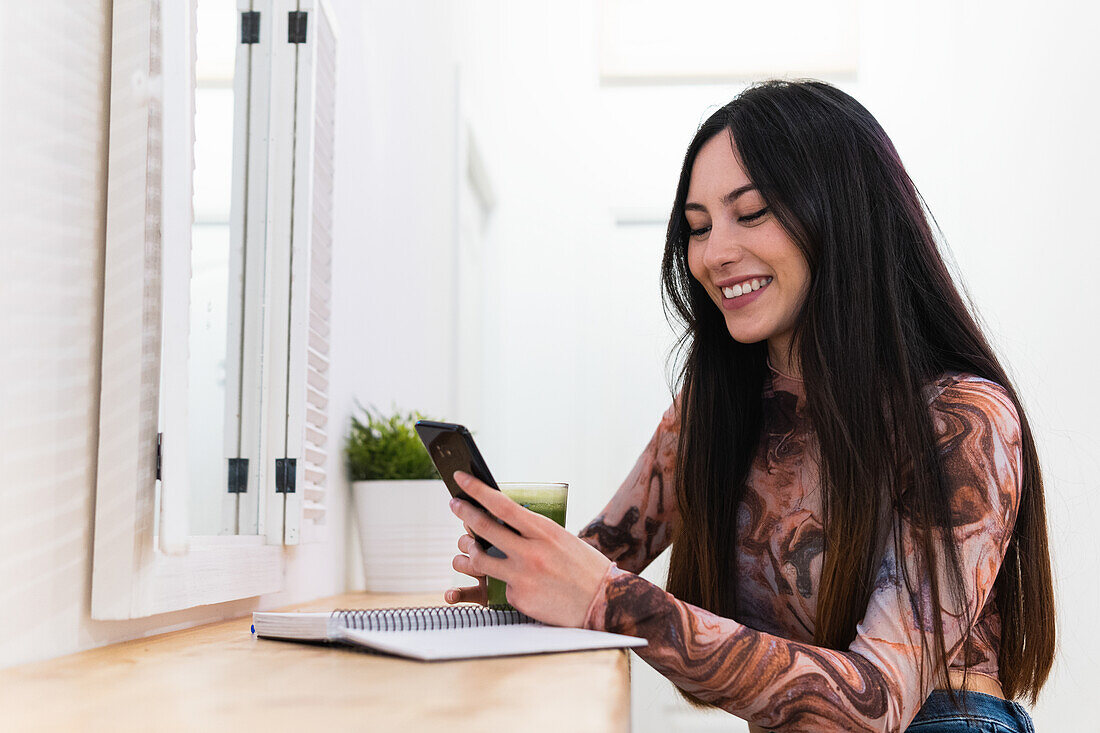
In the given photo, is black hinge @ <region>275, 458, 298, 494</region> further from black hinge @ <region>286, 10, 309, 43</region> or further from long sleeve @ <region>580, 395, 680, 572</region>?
black hinge @ <region>286, 10, 309, 43</region>

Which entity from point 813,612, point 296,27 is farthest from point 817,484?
point 296,27

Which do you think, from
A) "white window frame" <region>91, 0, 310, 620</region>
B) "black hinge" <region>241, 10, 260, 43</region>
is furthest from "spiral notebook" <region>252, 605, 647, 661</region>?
"black hinge" <region>241, 10, 260, 43</region>

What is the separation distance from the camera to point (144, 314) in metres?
0.81

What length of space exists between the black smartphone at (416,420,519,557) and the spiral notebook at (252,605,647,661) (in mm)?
69

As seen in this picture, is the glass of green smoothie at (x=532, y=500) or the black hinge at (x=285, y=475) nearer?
the glass of green smoothie at (x=532, y=500)

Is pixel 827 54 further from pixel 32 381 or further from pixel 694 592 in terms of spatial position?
pixel 32 381

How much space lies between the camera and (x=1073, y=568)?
3041 mm

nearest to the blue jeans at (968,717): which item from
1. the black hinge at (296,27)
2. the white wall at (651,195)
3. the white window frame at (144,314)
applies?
the white window frame at (144,314)

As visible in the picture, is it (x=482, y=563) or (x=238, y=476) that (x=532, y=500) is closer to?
(x=482, y=563)

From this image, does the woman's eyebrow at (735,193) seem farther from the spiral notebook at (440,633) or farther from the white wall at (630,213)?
the white wall at (630,213)

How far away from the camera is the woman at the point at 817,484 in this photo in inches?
32.0

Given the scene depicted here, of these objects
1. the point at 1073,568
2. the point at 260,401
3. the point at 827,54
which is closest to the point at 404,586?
the point at 260,401

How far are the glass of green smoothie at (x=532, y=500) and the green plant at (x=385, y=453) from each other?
652 millimetres

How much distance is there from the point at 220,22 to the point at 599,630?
2.90 ft
